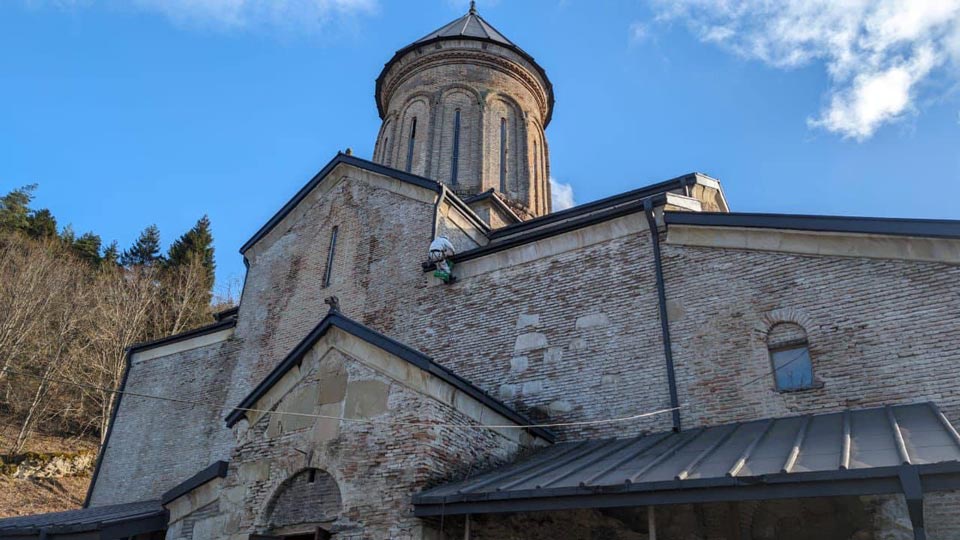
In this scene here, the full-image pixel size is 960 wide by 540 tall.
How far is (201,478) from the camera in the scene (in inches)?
404

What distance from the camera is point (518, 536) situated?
8109mm

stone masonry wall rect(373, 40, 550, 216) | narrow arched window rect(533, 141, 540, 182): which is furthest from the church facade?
narrow arched window rect(533, 141, 540, 182)

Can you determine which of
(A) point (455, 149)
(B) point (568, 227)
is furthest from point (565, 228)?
(A) point (455, 149)

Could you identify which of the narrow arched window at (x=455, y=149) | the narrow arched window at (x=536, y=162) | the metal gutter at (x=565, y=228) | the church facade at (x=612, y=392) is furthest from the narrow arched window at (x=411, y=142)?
the metal gutter at (x=565, y=228)

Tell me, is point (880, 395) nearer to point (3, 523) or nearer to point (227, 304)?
point (3, 523)

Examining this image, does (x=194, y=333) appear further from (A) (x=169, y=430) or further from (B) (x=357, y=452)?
(B) (x=357, y=452)

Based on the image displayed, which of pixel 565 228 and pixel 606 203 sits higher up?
pixel 606 203

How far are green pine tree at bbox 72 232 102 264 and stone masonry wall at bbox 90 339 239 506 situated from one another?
25.0 metres

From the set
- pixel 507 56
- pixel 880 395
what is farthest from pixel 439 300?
pixel 507 56

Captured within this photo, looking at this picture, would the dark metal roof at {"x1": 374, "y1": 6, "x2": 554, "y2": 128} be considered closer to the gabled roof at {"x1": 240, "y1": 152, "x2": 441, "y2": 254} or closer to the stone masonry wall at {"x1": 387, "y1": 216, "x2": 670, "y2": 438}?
the gabled roof at {"x1": 240, "y1": 152, "x2": 441, "y2": 254}

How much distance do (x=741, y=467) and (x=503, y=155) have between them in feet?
48.0

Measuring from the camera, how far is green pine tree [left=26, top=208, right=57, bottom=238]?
37062 mm

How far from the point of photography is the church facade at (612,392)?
705cm

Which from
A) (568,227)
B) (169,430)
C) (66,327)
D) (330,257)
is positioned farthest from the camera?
(66,327)
